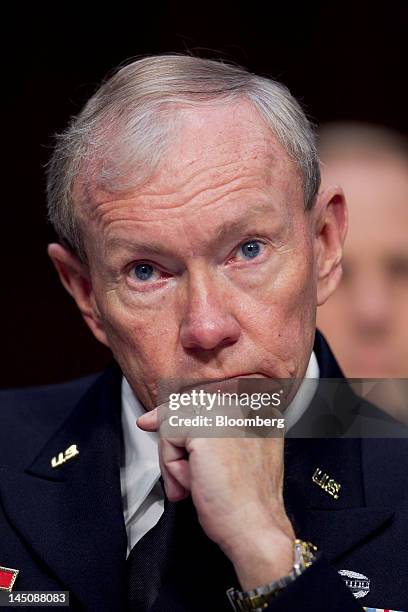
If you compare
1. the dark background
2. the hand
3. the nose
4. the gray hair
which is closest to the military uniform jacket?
the hand

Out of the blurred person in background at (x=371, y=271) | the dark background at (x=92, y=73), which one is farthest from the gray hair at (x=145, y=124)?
the dark background at (x=92, y=73)

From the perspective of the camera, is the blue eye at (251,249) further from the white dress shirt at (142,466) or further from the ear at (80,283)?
the ear at (80,283)

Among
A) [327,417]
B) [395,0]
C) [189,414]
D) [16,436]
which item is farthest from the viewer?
[395,0]

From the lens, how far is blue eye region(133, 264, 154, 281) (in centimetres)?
265

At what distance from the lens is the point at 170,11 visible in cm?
492

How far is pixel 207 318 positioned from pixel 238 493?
419 millimetres

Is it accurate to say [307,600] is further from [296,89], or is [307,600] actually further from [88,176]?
[296,89]

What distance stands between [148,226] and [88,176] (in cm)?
Result: 30

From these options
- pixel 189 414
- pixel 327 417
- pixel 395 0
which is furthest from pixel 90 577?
pixel 395 0

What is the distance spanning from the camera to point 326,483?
2738 millimetres

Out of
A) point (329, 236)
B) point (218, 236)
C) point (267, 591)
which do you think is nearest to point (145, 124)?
point (218, 236)

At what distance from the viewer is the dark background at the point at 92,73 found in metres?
4.89

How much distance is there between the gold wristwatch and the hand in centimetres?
1

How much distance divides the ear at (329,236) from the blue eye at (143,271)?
496 millimetres
